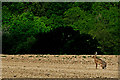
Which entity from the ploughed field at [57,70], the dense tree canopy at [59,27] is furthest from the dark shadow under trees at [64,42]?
the ploughed field at [57,70]

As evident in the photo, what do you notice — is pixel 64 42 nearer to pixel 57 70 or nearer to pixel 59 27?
pixel 59 27

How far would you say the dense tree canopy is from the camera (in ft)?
61.3

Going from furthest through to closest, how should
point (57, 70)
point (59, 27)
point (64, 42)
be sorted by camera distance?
point (59, 27), point (64, 42), point (57, 70)

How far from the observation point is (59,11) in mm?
20328

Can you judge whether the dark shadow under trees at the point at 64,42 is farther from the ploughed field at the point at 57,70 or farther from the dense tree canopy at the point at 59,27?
the ploughed field at the point at 57,70

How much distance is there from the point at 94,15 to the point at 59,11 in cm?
261

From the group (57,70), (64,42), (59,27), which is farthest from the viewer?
(59,27)

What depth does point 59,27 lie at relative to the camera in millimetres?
19141

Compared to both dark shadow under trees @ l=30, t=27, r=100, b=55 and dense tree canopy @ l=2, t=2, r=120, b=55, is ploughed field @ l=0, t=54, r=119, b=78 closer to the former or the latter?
dark shadow under trees @ l=30, t=27, r=100, b=55

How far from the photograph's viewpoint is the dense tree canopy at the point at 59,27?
61.3ft

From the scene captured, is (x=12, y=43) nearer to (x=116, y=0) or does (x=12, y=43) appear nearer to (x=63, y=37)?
(x=63, y=37)

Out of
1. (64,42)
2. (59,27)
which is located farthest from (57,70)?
(59,27)

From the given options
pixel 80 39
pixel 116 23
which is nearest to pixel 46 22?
pixel 80 39

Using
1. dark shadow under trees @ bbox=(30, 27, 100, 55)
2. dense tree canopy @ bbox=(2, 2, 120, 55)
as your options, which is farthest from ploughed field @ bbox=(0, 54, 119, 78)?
dense tree canopy @ bbox=(2, 2, 120, 55)
